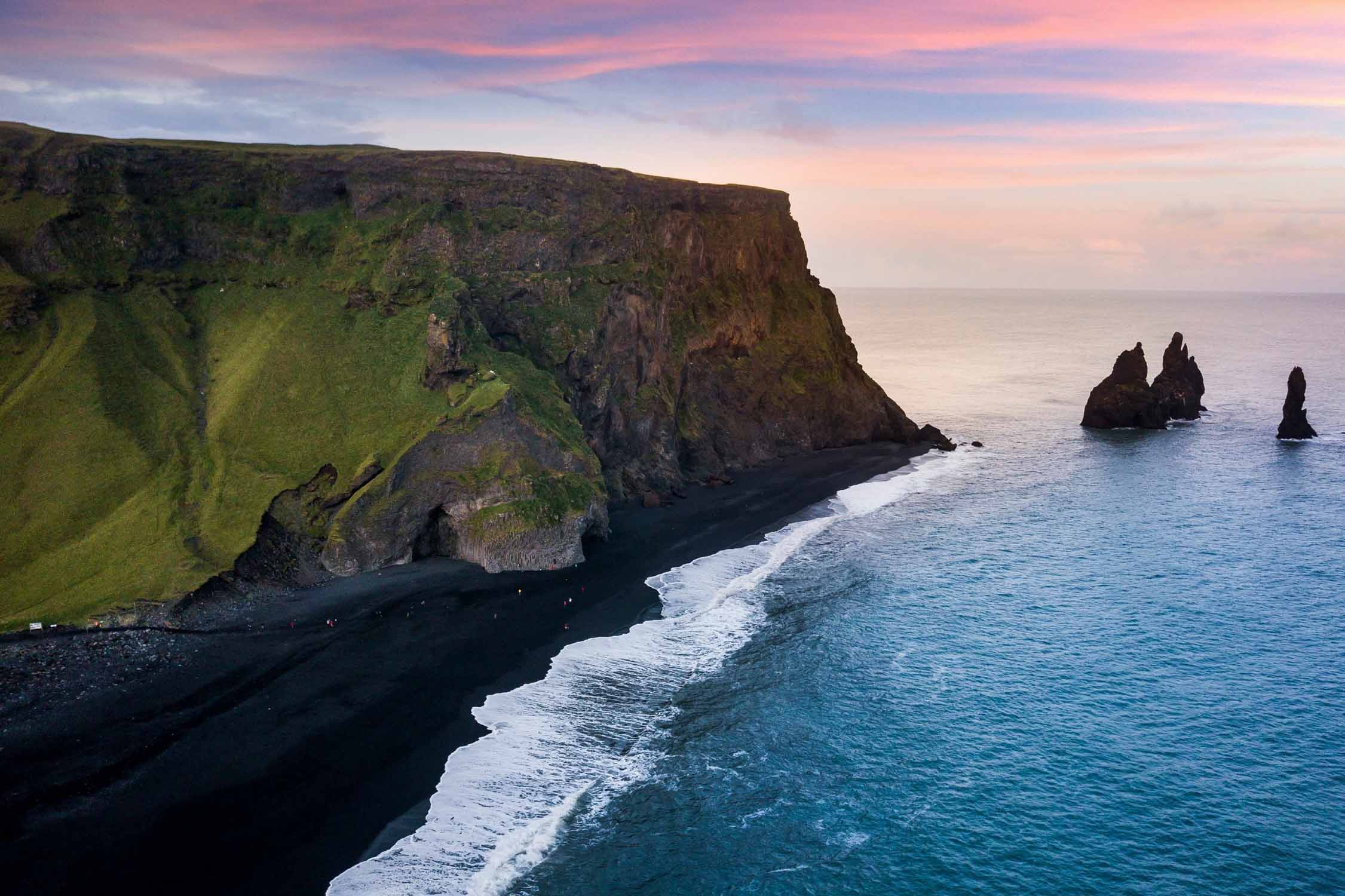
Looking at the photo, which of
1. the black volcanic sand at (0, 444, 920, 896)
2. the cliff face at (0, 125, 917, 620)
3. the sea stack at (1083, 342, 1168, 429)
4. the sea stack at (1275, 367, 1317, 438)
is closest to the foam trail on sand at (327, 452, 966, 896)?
the black volcanic sand at (0, 444, 920, 896)

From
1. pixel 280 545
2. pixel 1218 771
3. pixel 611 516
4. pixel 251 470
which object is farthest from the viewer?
pixel 611 516

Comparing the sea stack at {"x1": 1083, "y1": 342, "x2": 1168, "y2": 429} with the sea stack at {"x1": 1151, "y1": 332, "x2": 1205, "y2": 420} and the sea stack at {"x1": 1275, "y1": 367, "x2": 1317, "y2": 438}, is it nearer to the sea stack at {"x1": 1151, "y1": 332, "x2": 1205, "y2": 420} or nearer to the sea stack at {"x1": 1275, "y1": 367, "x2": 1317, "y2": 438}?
the sea stack at {"x1": 1151, "y1": 332, "x2": 1205, "y2": 420}

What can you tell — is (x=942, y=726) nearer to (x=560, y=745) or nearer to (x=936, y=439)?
(x=560, y=745)

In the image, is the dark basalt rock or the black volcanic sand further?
the dark basalt rock

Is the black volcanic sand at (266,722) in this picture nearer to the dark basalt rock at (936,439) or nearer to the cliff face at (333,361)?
the cliff face at (333,361)

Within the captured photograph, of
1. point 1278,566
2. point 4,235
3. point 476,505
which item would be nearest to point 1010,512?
point 1278,566

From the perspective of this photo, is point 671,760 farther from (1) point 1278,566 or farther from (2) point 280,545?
(1) point 1278,566

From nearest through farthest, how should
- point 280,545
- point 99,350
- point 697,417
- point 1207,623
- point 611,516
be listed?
1. point 1207,623
2. point 280,545
3. point 99,350
4. point 611,516
5. point 697,417

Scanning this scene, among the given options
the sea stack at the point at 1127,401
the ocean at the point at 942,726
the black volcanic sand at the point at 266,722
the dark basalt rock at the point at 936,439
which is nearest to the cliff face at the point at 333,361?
the black volcanic sand at the point at 266,722
